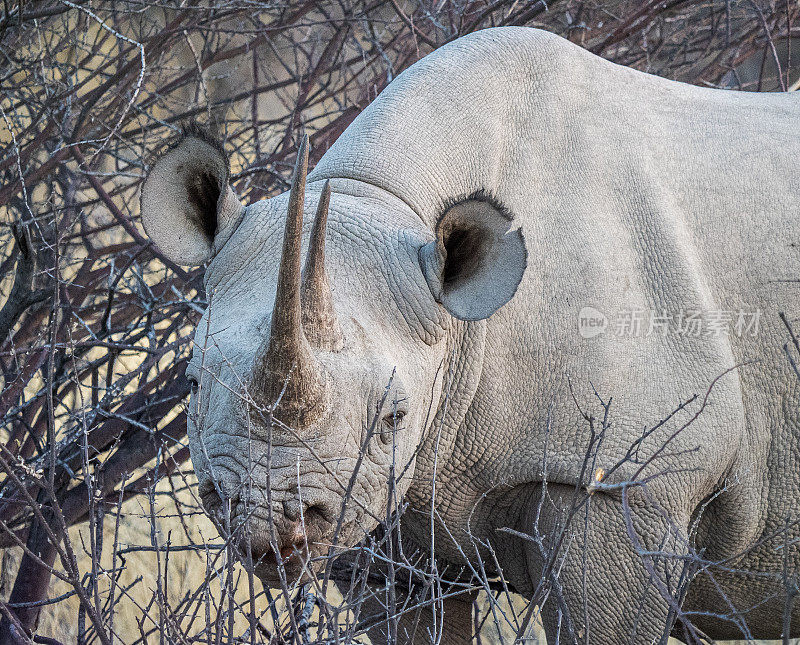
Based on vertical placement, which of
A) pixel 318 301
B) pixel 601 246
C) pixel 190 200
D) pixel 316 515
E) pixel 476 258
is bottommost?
pixel 316 515

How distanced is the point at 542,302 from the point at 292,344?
3.11 feet

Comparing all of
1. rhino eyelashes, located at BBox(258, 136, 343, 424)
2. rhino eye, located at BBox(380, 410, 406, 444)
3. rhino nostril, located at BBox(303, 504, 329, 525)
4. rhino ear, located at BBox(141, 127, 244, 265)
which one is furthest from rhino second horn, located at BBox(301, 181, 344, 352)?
rhino ear, located at BBox(141, 127, 244, 265)

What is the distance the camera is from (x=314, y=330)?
2.24 m

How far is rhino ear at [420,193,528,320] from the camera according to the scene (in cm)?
251

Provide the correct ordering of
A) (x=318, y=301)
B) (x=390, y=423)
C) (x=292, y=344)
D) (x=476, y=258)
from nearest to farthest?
(x=292, y=344)
(x=318, y=301)
(x=390, y=423)
(x=476, y=258)

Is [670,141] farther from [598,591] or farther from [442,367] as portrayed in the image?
[598,591]

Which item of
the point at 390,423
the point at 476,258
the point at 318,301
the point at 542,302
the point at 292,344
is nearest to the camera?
the point at 292,344

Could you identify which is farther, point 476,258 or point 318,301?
point 476,258

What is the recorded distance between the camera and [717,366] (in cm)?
288

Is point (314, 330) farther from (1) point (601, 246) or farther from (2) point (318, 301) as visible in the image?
(1) point (601, 246)

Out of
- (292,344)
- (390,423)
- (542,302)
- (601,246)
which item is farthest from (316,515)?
(601,246)

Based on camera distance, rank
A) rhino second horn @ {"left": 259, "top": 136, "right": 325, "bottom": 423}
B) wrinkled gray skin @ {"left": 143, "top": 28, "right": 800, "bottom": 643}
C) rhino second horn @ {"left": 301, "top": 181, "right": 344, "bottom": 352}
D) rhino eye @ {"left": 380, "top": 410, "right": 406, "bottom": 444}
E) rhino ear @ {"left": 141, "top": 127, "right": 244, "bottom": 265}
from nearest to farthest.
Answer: rhino second horn @ {"left": 259, "top": 136, "right": 325, "bottom": 423}
rhino second horn @ {"left": 301, "top": 181, "right": 344, "bottom": 352}
rhino eye @ {"left": 380, "top": 410, "right": 406, "bottom": 444}
wrinkled gray skin @ {"left": 143, "top": 28, "right": 800, "bottom": 643}
rhino ear @ {"left": 141, "top": 127, "right": 244, "bottom": 265}

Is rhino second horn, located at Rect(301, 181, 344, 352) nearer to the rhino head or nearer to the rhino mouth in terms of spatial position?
the rhino head

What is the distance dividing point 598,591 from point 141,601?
3621 millimetres
